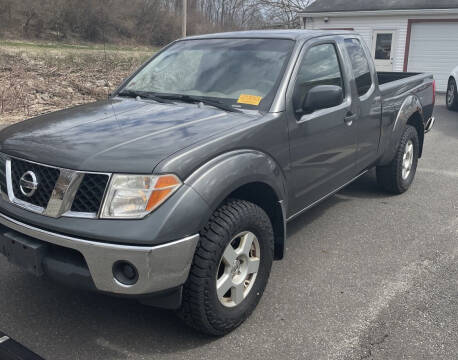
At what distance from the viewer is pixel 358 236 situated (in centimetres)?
450

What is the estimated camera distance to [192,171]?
2.63 meters

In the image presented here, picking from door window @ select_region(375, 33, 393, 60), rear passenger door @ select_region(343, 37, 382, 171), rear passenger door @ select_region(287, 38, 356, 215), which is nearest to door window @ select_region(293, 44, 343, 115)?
rear passenger door @ select_region(287, 38, 356, 215)

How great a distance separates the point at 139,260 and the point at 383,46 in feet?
62.9

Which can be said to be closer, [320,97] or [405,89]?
[320,97]

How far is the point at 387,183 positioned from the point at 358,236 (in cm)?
127

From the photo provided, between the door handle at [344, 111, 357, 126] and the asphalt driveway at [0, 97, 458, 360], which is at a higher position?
the door handle at [344, 111, 357, 126]

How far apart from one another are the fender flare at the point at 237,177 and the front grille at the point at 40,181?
73 centimetres

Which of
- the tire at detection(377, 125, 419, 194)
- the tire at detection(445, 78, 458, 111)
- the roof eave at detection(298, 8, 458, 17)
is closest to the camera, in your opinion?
the tire at detection(377, 125, 419, 194)

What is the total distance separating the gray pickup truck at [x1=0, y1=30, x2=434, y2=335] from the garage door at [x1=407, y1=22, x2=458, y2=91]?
15.5 metres

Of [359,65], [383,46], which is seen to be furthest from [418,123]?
[383,46]

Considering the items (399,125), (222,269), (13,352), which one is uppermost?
(399,125)

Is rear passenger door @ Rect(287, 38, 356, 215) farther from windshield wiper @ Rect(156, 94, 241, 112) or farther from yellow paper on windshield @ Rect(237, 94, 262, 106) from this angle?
windshield wiper @ Rect(156, 94, 241, 112)

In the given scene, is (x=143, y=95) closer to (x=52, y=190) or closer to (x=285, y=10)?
(x=52, y=190)

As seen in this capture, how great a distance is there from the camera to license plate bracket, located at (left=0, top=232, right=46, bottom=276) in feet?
8.55
